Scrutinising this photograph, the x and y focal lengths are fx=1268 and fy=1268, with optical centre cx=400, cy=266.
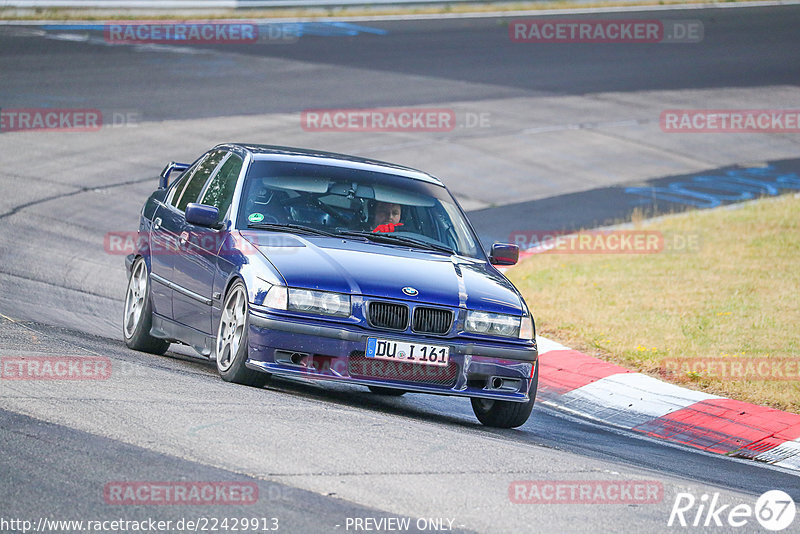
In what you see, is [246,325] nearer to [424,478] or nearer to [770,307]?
[424,478]

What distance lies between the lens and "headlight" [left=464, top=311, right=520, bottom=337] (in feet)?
25.5

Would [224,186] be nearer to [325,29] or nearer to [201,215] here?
[201,215]

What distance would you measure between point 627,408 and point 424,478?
415cm

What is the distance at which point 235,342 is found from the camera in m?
7.88

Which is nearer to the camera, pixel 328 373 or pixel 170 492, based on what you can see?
pixel 170 492

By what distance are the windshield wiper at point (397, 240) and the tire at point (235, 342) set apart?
0.92 m

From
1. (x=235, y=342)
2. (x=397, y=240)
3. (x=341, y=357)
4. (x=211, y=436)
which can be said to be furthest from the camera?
(x=397, y=240)

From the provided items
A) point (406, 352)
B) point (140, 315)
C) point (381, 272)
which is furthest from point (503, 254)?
point (140, 315)

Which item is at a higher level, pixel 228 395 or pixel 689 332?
pixel 228 395

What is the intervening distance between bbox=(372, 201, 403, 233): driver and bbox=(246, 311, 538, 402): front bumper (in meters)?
1.26

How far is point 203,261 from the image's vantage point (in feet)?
28.1

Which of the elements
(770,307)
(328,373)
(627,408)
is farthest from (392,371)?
(770,307)

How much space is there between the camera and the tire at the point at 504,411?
8.20 metres

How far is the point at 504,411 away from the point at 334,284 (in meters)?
1.58
